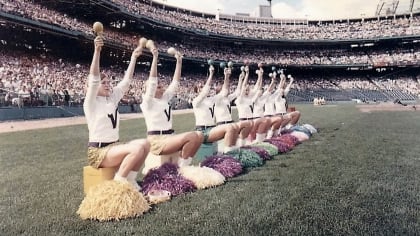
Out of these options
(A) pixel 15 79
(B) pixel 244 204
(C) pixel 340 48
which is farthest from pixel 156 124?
(C) pixel 340 48

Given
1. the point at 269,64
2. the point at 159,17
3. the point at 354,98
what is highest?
the point at 159,17

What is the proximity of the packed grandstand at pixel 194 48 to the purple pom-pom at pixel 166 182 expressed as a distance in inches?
581

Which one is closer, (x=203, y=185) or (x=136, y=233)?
(x=136, y=233)

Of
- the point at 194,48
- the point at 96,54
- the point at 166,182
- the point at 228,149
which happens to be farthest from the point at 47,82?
the point at 194,48

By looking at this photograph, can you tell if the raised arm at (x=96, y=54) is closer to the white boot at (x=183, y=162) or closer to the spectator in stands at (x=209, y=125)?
the white boot at (x=183, y=162)

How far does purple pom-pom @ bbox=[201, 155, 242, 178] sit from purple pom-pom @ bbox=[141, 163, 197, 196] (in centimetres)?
91

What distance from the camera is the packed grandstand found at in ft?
77.8

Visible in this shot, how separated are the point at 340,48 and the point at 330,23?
6386mm

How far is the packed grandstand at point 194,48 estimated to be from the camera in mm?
23703

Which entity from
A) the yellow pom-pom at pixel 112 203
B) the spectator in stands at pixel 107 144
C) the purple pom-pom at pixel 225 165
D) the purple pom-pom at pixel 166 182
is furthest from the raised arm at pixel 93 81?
the purple pom-pom at pixel 225 165

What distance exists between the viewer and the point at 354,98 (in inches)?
2120

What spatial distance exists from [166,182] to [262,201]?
1361 mm

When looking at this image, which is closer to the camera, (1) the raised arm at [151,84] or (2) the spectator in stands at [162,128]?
(1) the raised arm at [151,84]

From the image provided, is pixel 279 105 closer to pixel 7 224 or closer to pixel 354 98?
pixel 7 224
